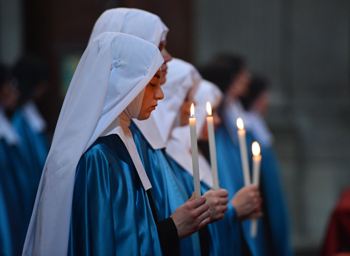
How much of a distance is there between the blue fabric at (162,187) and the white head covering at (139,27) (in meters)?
0.07

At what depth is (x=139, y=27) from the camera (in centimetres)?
201

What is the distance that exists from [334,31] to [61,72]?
447 centimetres

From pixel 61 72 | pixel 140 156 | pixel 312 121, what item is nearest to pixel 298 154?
pixel 312 121

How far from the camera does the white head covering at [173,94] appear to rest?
244 centimetres

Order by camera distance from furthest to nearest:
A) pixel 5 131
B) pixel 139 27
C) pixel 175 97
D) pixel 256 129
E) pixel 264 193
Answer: pixel 256 129
pixel 5 131
pixel 264 193
pixel 175 97
pixel 139 27

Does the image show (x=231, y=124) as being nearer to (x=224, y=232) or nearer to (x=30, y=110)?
(x=224, y=232)

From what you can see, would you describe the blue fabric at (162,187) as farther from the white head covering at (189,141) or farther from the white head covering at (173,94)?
the white head covering at (173,94)

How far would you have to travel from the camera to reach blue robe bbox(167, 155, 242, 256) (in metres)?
2.12

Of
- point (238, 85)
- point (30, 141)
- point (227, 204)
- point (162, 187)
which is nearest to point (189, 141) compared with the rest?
point (227, 204)

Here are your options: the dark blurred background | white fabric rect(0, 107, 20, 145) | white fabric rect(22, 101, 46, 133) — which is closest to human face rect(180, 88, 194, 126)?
white fabric rect(0, 107, 20, 145)

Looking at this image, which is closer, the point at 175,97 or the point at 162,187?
the point at 162,187

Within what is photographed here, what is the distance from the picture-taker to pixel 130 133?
1743mm

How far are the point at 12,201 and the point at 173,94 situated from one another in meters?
2.48

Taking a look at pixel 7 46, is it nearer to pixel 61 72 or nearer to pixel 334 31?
pixel 61 72
